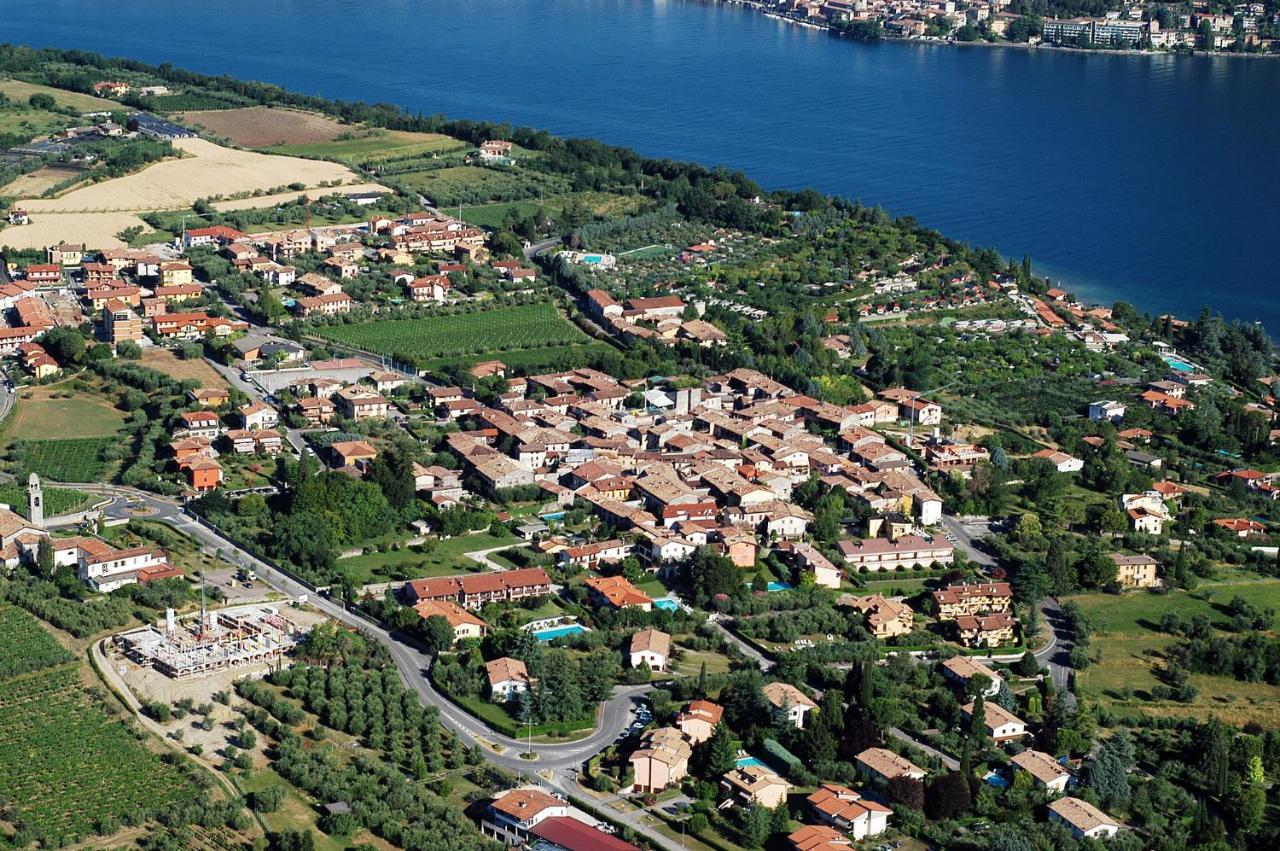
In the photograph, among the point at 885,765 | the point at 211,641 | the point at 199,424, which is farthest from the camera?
the point at 199,424

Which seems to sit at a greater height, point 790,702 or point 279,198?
point 279,198

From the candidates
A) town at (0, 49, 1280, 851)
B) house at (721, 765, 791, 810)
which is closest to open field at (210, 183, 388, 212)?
town at (0, 49, 1280, 851)

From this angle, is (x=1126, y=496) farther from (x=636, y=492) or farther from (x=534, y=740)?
(x=534, y=740)

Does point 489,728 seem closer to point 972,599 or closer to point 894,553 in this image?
point 972,599

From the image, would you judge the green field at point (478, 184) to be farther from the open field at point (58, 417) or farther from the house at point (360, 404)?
the open field at point (58, 417)

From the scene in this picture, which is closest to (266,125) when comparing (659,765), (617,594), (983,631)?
(617,594)

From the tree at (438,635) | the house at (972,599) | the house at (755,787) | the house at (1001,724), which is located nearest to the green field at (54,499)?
the tree at (438,635)

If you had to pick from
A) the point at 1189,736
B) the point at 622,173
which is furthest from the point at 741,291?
the point at 1189,736
